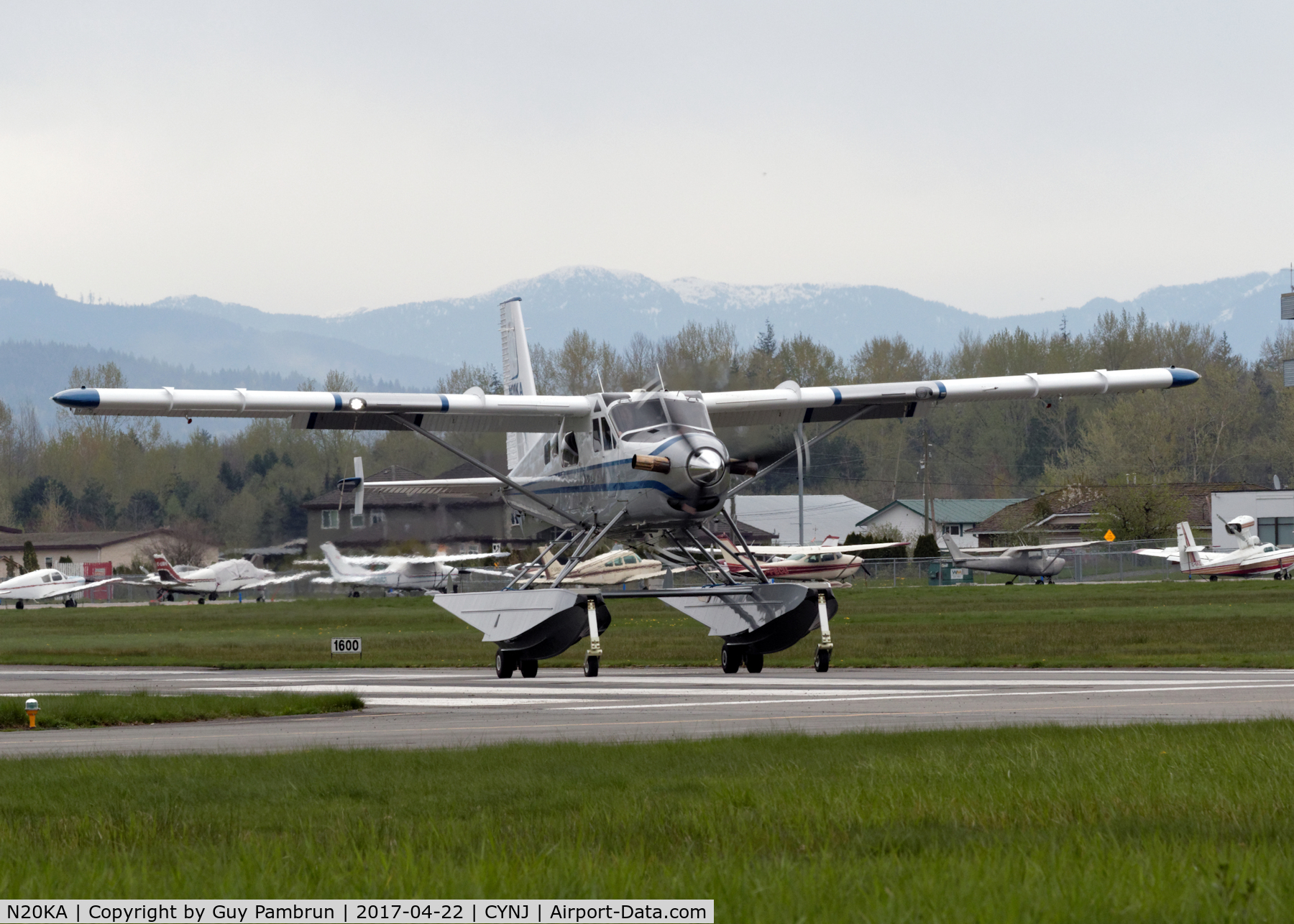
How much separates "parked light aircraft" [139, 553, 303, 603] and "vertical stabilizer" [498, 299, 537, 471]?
53.6m

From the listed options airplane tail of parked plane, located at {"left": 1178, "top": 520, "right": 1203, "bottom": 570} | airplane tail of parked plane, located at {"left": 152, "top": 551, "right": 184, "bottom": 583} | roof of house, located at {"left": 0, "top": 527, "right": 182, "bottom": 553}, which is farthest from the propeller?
roof of house, located at {"left": 0, "top": 527, "right": 182, "bottom": 553}

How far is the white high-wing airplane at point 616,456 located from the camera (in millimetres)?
23469

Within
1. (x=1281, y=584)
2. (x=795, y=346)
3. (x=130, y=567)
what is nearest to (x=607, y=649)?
(x=1281, y=584)

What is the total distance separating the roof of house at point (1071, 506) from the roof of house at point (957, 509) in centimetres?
Answer: 294

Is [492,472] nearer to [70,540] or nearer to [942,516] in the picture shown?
[942,516]

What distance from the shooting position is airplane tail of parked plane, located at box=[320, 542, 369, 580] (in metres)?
75.7

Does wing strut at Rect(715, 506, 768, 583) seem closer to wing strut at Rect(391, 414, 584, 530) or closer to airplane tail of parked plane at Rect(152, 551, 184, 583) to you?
wing strut at Rect(391, 414, 584, 530)

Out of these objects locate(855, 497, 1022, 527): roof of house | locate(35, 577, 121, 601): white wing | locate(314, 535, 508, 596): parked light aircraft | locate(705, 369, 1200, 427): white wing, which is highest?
locate(705, 369, 1200, 427): white wing

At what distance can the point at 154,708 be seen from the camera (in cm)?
1741

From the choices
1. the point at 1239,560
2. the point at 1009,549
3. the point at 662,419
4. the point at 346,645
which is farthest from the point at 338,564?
the point at 662,419

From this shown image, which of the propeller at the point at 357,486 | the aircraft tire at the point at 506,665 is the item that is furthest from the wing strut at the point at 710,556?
the propeller at the point at 357,486

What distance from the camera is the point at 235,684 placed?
23.8 m

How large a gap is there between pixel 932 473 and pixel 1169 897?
401ft

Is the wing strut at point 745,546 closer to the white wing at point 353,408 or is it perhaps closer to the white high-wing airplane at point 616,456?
the white high-wing airplane at point 616,456
